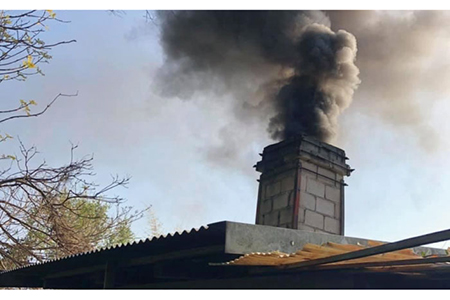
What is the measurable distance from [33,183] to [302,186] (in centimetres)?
248

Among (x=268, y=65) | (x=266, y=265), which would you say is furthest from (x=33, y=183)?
(x=268, y=65)

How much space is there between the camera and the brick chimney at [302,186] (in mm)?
4520

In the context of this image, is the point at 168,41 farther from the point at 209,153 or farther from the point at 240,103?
the point at 209,153

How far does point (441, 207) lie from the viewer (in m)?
9.43

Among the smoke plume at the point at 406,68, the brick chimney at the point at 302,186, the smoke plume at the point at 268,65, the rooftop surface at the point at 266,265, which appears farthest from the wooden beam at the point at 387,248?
the smoke plume at the point at 406,68

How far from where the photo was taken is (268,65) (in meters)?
9.16

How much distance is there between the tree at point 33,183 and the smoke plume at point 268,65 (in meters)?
3.01

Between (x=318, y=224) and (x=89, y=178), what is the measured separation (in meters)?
2.30

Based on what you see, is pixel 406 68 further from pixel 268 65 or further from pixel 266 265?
pixel 266 265

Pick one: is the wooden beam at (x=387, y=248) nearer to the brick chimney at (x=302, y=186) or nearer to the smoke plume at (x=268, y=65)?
the brick chimney at (x=302, y=186)

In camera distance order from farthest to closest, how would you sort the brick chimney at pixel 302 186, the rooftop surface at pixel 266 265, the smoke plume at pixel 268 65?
the smoke plume at pixel 268 65 < the brick chimney at pixel 302 186 < the rooftop surface at pixel 266 265

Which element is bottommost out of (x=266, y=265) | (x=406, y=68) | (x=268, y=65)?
(x=266, y=265)

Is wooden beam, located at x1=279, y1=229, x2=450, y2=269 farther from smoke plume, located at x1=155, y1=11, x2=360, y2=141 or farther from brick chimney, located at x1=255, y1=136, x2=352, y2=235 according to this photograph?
smoke plume, located at x1=155, y1=11, x2=360, y2=141

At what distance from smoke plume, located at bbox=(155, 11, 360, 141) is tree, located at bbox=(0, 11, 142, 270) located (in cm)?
301
